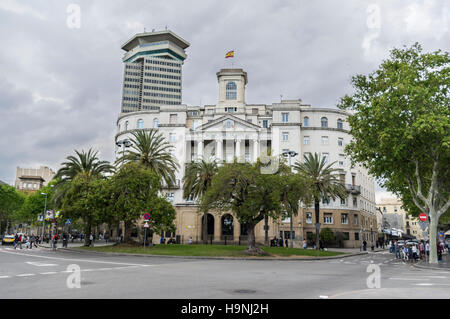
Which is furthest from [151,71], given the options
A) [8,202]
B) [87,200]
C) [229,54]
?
[87,200]

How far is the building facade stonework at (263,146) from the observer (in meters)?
62.8

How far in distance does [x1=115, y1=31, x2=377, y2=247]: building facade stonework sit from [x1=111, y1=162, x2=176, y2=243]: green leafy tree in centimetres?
2508

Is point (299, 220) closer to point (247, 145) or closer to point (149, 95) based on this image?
point (247, 145)

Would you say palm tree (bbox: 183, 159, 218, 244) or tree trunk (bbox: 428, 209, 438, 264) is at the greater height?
palm tree (bbox: 183, 159, 218, 244)

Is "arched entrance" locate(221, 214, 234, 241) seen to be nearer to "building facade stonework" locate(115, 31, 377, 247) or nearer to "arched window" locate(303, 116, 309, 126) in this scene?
"building facade stonework" locate(115, 31, 377, 247)

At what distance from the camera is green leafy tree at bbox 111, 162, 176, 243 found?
35.4 metres

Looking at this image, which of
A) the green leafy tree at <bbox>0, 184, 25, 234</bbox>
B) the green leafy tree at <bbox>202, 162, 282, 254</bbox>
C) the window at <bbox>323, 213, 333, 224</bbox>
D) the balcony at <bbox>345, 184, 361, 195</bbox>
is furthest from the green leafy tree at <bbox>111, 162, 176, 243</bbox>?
the green leafy tree at <bbox>0, 184, 25, 234</bbox>

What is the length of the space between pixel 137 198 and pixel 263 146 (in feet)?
123

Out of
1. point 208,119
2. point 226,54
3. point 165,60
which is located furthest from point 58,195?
point 165,60

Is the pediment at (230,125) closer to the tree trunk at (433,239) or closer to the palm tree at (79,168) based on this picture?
the palm tree at (79,168)

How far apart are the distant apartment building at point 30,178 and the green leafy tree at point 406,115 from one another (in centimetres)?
14158

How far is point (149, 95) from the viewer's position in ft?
475

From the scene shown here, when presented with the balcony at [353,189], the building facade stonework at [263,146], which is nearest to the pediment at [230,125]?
the building facade stonework at [263,146]
